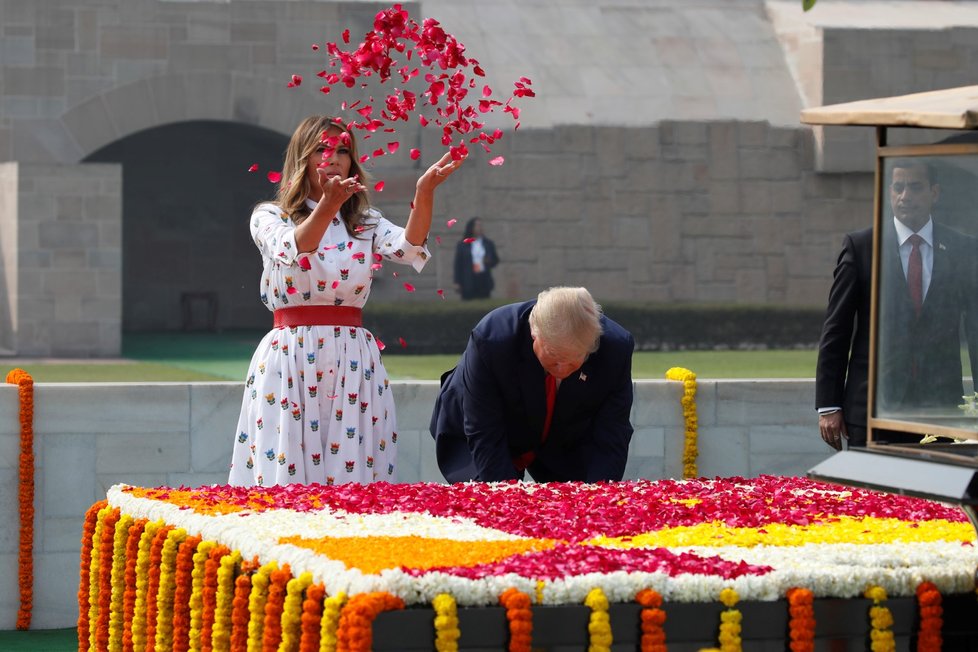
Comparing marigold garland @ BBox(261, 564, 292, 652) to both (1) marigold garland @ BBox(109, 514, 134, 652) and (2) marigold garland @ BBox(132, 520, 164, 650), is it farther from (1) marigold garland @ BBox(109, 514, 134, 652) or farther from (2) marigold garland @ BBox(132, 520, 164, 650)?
(1) marigold garland @ BBox(109, 514, 134, 652)

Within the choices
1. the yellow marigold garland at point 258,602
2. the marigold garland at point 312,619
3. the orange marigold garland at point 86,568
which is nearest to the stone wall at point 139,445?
the orange marigold garland at point 86,568

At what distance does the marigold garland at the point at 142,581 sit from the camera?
4195 millimetres

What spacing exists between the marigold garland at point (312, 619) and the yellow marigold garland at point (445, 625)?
0.88ft

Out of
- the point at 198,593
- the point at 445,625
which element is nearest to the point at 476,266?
the point at 198,593

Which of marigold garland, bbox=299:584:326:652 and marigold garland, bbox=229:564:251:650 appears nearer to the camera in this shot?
marigold garland, bbox=299:584:326:652

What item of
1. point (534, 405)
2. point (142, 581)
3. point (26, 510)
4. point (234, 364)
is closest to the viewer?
point (142, 581)

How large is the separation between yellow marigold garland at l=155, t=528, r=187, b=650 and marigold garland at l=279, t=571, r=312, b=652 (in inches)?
30.2

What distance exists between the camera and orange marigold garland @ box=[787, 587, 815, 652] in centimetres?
331

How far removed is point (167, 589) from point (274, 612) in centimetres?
72

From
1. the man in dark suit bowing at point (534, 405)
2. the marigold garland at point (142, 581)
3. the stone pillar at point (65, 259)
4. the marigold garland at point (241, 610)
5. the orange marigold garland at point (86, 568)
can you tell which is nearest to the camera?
the marigold garland at point (241, 610)

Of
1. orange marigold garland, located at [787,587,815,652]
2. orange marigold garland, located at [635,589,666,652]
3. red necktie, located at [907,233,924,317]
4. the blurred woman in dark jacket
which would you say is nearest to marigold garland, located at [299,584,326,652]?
orange marigold garland, located at [635,589,666,652]

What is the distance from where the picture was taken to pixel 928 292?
3420 mm

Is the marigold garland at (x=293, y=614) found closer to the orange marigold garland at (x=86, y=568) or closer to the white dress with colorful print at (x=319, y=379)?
the orange marigold garland at (x=86, y=568)

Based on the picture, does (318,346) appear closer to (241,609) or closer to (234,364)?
(241,609)
